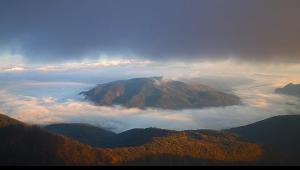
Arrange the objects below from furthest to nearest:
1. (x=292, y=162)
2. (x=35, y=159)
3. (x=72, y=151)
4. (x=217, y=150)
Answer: (x=217, y=150) → (x=292, y=162) → (x=72, y=151) → (x=35, y=159)

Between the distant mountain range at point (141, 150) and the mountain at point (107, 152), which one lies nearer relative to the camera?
the mountain at point (107, 152)

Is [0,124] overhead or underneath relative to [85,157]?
overhead

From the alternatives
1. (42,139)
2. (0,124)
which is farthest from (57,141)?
(0,124)

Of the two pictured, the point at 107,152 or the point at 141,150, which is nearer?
the point at 107,152

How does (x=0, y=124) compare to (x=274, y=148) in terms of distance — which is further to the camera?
(x=274, y=148)

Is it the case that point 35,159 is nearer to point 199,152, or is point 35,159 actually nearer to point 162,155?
point 162,155

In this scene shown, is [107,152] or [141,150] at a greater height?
[141,150]

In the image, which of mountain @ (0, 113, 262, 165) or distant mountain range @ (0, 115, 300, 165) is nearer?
mountain @ (0, 113, 262, 165)

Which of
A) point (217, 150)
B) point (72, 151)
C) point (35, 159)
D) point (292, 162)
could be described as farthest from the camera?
point (217, 150)
